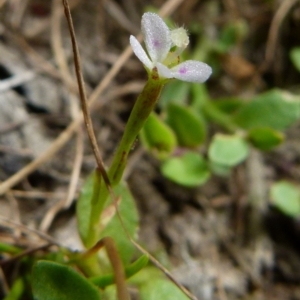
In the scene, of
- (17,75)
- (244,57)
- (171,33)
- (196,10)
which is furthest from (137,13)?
(171,33)

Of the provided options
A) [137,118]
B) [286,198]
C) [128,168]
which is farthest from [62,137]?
[286,198]

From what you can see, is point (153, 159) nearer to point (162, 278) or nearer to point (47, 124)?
point (47, 124)

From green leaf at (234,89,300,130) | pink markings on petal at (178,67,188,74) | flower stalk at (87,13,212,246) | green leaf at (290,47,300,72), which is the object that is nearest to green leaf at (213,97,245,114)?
green leaf at (234,89,300,130)

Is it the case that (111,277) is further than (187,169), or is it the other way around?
(187,169)

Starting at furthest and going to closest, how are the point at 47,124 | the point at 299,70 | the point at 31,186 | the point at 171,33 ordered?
the point at 299,70 < the point at 47,124 < the point at 31,186 < the point at 171,33

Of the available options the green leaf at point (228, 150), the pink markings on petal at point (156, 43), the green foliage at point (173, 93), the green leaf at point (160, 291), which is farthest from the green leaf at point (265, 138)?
the pink markings on petal at point (156, 43)

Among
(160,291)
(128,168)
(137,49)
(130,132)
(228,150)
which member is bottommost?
(160,291)

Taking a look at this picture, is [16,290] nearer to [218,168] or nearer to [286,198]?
[218,168]
